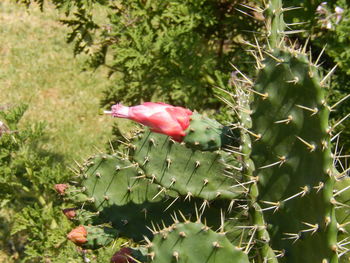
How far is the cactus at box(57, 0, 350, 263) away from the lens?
155 centimetres

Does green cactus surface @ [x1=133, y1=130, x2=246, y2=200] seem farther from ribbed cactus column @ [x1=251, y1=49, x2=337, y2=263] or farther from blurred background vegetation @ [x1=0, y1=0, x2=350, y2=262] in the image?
blurred background vegetation @ [x1=0, y1=0, x2=350, y2=262]

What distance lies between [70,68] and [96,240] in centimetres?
488

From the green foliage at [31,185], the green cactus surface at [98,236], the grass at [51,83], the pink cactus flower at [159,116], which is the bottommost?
the grass at [51,83]

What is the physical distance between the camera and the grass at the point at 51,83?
217 inches

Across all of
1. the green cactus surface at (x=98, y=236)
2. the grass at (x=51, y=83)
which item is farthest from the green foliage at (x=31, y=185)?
the grass at (x=51, y=83)

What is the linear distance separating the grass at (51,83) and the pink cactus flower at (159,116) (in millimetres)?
3353

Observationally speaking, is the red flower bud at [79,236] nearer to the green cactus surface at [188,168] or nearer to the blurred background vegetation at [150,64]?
the green cactus surface at [188,168]

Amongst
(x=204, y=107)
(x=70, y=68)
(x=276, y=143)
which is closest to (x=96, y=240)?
(x=276, y=143)

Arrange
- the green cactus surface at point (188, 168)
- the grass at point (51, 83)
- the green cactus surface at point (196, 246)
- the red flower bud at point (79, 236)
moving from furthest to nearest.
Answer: the grass at point (51, 83), the red flower bud at point (79, 236), the green cactus surface at point (188, 168), the green cactus surface at point (196, 246)

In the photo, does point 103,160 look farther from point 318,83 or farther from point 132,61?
point 132,61

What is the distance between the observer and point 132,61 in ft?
10.9

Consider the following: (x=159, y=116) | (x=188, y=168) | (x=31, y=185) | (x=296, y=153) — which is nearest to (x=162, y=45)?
(x=31, y=185)

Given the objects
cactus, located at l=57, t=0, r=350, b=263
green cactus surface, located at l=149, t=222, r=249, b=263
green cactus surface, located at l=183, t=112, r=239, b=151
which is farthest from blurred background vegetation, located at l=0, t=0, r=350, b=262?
green cactus surface, located at l=149, t=222, r=249, b=263

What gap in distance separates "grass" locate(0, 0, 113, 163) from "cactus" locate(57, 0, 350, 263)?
2.96m
